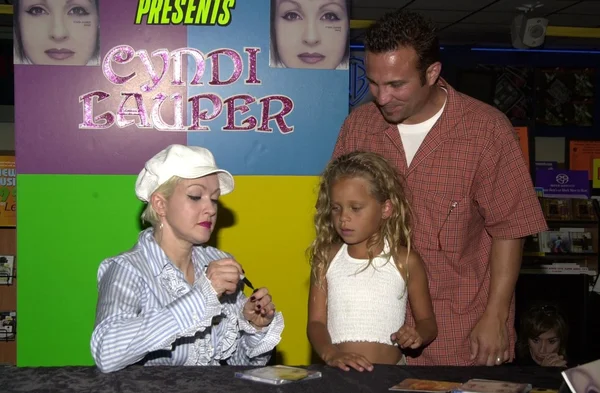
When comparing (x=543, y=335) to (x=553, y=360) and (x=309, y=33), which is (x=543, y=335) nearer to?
(x=553, y=360)

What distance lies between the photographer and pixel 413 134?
2.97m

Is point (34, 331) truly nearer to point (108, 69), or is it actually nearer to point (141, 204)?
point (141, 204)

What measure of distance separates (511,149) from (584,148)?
21.5ft

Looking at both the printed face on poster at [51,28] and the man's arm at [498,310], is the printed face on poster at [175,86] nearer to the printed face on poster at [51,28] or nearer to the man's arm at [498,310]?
the printed face on poster at [51,28]

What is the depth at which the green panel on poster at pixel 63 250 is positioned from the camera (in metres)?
3.66

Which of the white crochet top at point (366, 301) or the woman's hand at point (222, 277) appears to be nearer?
the woman's hand at point (222, 277)

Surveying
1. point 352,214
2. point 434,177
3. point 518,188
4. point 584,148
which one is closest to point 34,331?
point 352,214

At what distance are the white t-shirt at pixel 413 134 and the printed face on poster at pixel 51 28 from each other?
1589mm

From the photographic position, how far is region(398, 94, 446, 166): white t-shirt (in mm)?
2934

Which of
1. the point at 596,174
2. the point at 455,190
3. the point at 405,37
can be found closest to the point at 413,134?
the point at 455,190

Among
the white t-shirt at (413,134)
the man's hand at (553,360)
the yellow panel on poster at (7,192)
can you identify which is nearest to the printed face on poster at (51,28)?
the white t-shirt at (413,134)

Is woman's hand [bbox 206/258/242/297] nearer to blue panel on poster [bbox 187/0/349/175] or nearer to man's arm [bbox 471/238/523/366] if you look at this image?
man's arm [bbox 471/238/523/366]

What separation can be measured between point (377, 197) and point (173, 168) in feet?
2.44

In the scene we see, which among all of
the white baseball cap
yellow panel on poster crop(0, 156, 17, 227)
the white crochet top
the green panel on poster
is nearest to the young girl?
the white crochet top
